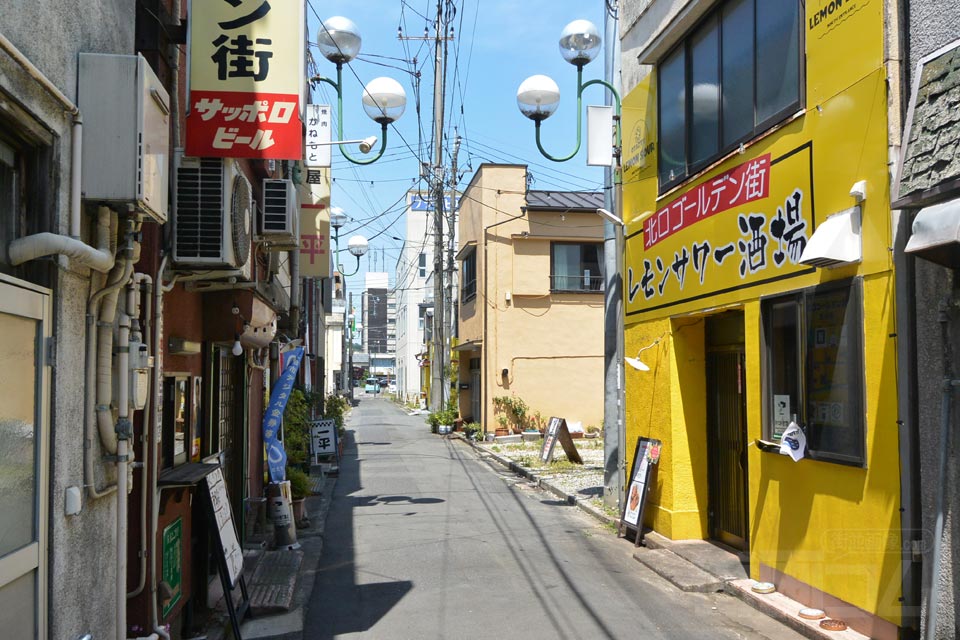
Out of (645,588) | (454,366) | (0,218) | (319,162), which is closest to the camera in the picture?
(0,218)

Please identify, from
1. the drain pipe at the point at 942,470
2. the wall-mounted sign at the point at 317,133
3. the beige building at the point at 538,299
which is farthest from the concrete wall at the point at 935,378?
the beige building at the point at 538,299

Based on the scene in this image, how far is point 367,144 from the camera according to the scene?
10.5 meters

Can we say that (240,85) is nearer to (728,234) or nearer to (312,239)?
(728,234)

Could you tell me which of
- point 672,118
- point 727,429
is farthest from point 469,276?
point 727,429

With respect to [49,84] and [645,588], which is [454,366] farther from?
[49,84]

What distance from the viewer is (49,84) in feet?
12.8

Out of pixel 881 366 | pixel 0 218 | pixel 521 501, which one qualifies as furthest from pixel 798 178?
pixel 521 501

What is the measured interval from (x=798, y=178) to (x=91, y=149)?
18.8 feet

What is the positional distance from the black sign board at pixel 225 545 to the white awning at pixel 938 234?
534cm

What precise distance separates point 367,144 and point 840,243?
6.17 m

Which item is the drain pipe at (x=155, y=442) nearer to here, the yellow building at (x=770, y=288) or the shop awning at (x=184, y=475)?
the shop awning at (x=184, y=475)

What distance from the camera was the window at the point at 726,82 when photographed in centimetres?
773

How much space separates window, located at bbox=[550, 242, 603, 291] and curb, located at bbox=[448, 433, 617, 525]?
240 inches

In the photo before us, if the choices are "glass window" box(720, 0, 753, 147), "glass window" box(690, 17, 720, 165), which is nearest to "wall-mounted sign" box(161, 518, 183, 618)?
"glass window" box(720, 0, 753, 147)
